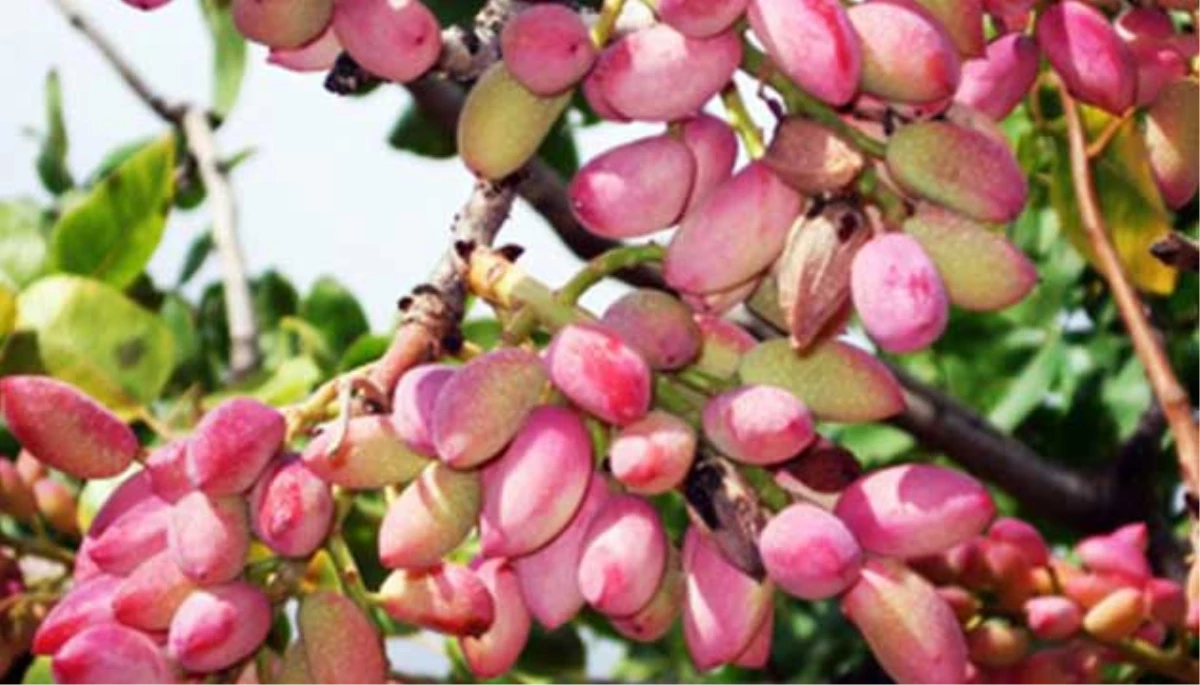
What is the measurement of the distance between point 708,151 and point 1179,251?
0.23m

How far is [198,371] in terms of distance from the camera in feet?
6.22

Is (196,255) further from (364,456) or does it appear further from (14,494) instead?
(364,456)

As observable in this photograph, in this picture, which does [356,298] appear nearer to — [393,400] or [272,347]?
[272,347]

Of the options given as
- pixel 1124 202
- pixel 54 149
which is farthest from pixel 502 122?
pixel 54 149

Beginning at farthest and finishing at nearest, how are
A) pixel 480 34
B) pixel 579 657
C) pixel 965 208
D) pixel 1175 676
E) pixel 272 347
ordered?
pixel 272 347, pixel 579 657, pixel 1175 676, pixel 480 34, pixel 965 208

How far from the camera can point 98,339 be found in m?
1.37

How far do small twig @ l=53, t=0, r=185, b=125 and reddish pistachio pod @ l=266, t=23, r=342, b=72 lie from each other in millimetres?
1120

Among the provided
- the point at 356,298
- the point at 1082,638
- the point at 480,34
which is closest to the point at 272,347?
the point at 356,298

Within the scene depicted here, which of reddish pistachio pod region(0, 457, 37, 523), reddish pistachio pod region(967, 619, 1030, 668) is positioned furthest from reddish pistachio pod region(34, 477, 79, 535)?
reddish pistachio pod region(967, 619, 1030, 668)

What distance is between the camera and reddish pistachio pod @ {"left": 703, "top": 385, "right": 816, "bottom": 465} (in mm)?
670

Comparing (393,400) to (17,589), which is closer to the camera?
(393,400)

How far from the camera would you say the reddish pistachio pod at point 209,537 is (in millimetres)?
715

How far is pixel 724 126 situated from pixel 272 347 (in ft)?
4.65

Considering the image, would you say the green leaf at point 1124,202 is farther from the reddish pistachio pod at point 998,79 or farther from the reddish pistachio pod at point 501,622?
the reddish pistachio pod at point 501,622
